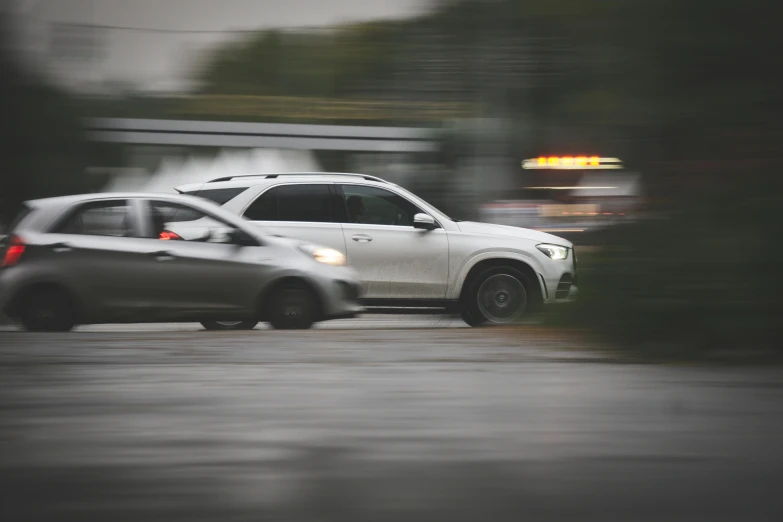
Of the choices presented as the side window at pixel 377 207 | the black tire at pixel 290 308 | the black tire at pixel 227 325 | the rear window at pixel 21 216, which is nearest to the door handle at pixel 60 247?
the rear window at pixel 21 216

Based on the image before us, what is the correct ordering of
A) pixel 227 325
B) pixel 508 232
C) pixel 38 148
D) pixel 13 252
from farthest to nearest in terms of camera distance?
pixel 38 148
pixel 508 232
pixel 227 325
pixel 13 252

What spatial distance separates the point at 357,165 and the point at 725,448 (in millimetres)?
12992

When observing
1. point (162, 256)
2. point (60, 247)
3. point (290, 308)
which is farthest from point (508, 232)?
point (60, 247)

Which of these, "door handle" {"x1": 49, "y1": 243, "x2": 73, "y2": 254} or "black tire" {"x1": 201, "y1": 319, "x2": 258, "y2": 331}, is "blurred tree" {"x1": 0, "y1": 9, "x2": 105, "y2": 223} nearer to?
"black tire" {"x1": 201, "y1": 319, "x2": 258, "y2": 331}

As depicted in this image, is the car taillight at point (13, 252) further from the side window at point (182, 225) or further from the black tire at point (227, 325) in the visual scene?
the black tire at point (227, 325)

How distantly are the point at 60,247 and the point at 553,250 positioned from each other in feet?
17.1

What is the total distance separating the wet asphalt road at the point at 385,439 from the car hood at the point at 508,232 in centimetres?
491

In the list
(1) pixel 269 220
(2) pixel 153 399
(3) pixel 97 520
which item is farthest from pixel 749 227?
Answer: (1) pixel 269 220

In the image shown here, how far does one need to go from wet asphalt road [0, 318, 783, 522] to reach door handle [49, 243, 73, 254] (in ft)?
9.42

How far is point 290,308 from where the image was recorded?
1113 centimetres

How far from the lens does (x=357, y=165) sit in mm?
17453

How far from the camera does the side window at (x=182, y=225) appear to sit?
36.0 ft

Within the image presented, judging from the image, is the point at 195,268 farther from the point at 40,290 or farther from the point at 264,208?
the point at 264,208

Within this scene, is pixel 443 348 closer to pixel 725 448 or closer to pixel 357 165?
pixel 725 448
